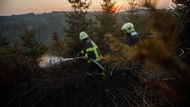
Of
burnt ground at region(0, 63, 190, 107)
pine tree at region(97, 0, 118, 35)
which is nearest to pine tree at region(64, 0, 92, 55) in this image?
pine tree at region(97, 0, 118, 35)

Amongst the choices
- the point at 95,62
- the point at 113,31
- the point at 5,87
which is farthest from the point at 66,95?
the point at 113,31

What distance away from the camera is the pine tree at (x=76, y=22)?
84.2 ft

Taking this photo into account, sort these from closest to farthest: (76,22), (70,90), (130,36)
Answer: (130,36), (70,90), (76,22)

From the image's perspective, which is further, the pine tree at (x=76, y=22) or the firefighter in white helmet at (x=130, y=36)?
the pine tree at (x=76, y=22)

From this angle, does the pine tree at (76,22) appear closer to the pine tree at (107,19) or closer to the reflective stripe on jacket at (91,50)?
the pine tree at (107,19)

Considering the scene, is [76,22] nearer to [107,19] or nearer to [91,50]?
[107,19]

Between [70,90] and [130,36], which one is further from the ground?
[130,36]

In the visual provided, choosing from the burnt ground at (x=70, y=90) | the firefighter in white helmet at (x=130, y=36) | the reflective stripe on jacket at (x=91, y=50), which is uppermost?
the firefighter in white helmet at (x=130, y=36)

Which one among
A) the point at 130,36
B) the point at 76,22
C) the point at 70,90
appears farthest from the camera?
the point at 76,22

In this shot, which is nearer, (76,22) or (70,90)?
(70,90)

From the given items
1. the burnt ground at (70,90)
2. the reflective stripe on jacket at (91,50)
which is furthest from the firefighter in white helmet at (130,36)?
the reflective stripe on jacket at (91,50)

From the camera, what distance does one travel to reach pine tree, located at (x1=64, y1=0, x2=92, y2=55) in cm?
2566

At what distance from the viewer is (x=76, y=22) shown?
90.2 feet

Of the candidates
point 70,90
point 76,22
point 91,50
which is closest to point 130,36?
point 91,50
